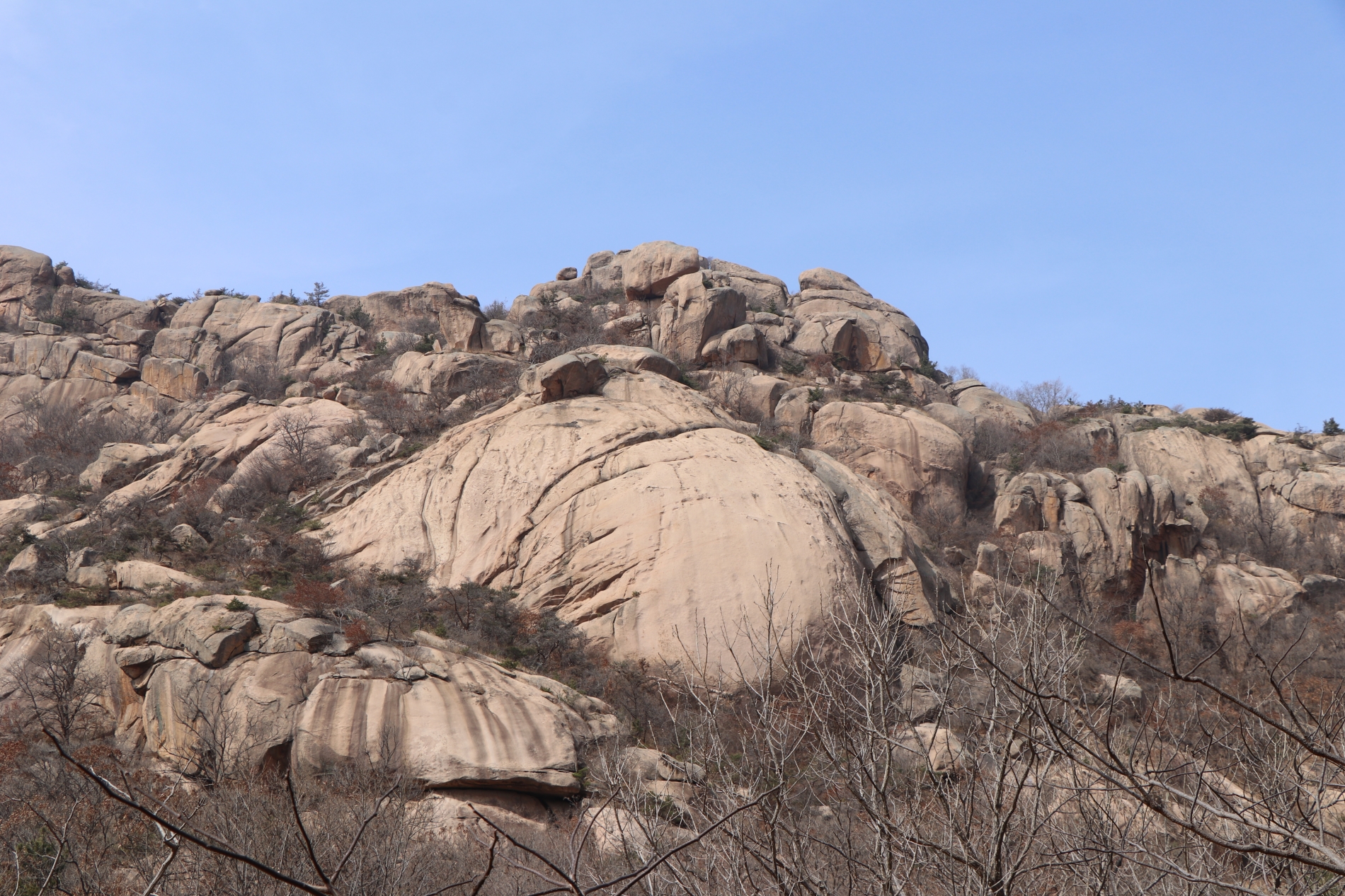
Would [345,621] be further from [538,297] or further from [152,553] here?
[538,297]

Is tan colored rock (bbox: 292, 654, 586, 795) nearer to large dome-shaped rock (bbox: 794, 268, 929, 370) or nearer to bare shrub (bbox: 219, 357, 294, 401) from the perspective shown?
bare shrub (bbox: 219, 357, 294, 401)

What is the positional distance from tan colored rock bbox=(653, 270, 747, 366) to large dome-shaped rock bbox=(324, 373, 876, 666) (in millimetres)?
8366

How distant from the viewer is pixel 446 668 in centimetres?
1678

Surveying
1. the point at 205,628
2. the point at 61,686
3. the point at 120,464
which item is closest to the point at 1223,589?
the point at 205,628

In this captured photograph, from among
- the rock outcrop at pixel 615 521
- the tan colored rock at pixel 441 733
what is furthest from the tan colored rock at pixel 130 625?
the rock outcrop at pixel 615 521

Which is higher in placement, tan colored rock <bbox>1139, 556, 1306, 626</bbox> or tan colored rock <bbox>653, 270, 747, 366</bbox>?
tan colored rock <bbox>653, 270, 747, 366</bbox>

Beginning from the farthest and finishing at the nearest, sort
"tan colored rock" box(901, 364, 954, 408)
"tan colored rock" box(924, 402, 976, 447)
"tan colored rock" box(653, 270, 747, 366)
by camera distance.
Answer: "tan colored rock" box(901, 364, 954, 408) → "tan colored rock" box(653, 270, 747, 366) → "tan colored rock" box(924, 402, 976, 447)

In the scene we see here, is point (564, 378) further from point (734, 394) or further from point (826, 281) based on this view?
point (826, 281)

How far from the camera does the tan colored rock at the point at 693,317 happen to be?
34219mm

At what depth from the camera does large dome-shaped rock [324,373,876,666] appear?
19703 millimetres

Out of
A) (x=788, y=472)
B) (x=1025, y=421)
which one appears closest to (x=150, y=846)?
(x=788, y=472)

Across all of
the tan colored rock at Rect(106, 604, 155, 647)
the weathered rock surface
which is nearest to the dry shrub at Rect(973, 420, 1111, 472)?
the tan colored rock at Rect(106, 604, 155, 647)

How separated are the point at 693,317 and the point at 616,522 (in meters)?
14.9

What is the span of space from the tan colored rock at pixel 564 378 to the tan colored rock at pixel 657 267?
12.4 m
